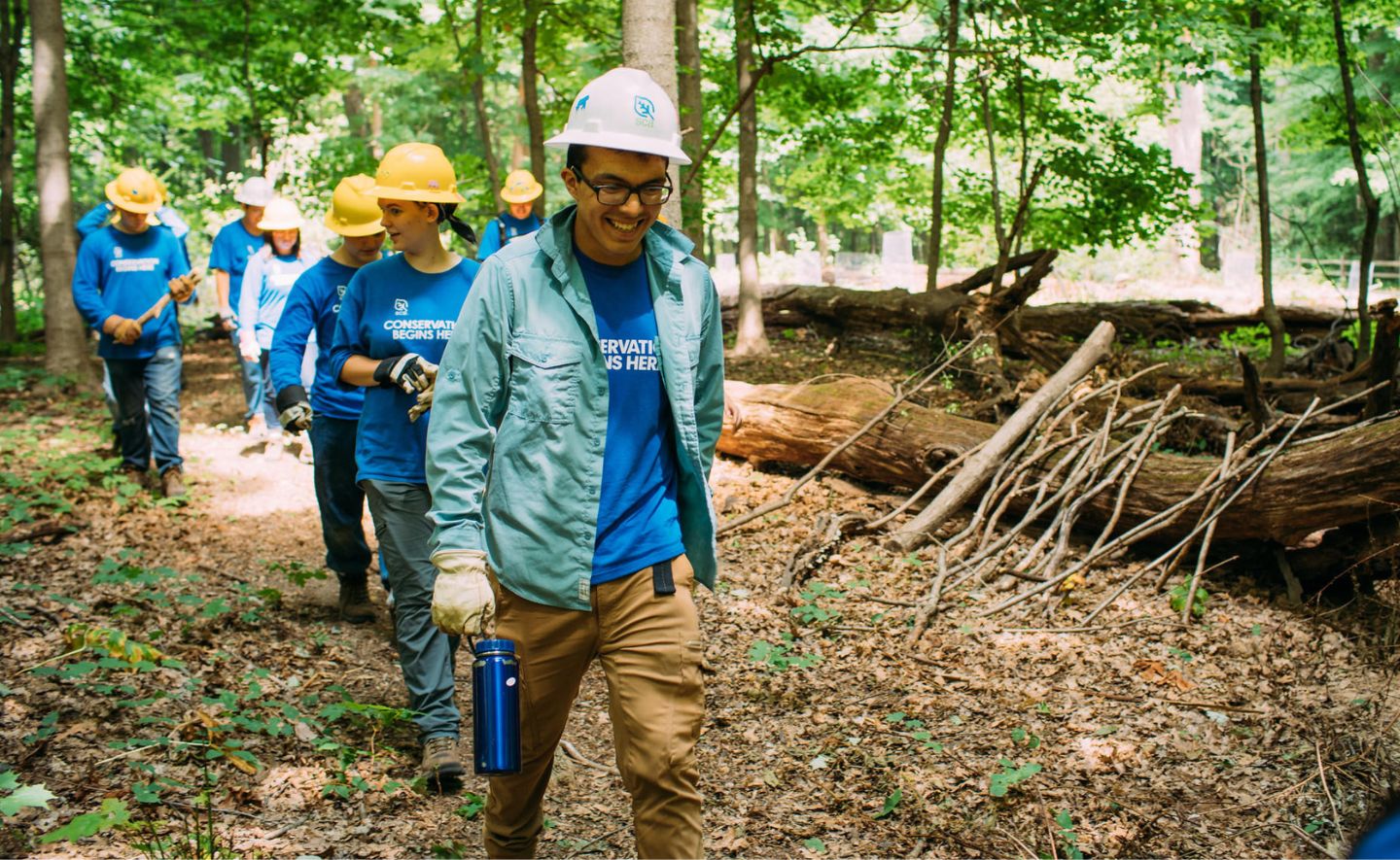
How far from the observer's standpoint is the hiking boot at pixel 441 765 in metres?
4.07

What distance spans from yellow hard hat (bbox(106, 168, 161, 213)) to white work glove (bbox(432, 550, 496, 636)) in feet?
21.0

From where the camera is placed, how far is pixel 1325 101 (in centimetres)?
1168

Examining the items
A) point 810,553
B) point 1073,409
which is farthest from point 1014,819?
point 1073,409

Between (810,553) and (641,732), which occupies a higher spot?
(641,732)

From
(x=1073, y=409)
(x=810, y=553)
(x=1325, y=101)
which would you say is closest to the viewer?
(x=810, y=553)

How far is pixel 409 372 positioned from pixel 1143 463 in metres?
4.92

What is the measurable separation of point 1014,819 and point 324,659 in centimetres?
342

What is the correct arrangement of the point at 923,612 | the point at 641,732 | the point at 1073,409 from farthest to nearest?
the point at 1073,409, the point at 923,612, the point at 641,732

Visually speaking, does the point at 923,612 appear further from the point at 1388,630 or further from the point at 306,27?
the point at 306,27

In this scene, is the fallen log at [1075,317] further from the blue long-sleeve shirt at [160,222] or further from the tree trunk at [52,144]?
the tree trunk at [52,144]

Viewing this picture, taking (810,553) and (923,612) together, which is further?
(810,553)

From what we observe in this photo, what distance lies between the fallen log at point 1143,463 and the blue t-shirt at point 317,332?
6.27 feet

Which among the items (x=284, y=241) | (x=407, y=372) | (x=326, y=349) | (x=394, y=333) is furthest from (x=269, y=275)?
(x=407, y=372)

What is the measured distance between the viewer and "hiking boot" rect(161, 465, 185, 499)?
8.05 m
